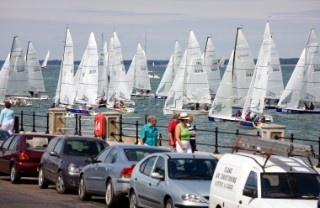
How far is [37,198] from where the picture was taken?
2203 cm

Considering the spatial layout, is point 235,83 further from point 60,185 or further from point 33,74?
point 60,185

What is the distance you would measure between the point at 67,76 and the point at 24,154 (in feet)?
247

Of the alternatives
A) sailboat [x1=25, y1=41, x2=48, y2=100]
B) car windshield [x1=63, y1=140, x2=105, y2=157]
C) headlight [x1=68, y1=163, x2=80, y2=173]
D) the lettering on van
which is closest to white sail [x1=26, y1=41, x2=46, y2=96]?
sailboat [x1=25, y1=41, x2=48, y2=100]

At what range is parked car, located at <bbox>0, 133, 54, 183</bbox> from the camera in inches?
1005

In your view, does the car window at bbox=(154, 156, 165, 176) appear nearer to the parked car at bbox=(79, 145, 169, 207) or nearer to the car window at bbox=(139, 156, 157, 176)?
the car window at bbox=(139, 156, 157, 176)

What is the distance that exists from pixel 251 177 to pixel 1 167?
13.0 meters

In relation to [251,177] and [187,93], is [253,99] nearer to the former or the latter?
[187,93]

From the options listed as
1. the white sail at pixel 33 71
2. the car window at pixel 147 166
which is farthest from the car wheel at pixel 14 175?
the white sail at pixel 33 71

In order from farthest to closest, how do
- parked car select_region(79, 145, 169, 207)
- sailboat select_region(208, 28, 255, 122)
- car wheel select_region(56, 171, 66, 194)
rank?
sailboat select_region(208, 28, 255, 122)
car wheel select_region(56, 171, 66, 194)
parked car select_region(79, 145, 169, 207)

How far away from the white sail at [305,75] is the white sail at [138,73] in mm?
30278

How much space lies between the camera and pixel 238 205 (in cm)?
1538

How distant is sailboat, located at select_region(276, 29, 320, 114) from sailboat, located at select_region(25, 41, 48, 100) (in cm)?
3253

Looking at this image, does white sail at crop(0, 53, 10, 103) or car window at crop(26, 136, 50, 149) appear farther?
white sail at crop(0, 53, 10, 103)

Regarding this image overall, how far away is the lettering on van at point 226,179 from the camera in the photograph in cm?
1580
